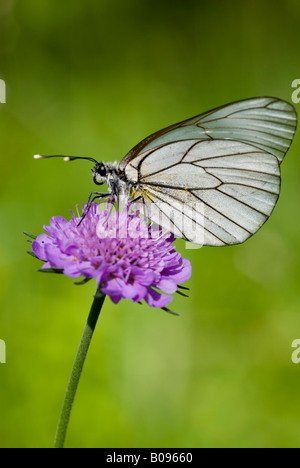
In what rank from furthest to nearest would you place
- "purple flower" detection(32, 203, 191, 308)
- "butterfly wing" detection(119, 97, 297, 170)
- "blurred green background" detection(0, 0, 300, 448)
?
"blurred green background" detection(0, 0, 300, 448) → "butterfly wing" detection(119, 97, 297, 170) → "purple flower" detection(32, 203, 191, 308)

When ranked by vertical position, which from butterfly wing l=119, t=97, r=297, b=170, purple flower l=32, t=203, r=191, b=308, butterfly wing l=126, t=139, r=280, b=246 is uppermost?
butterfly wing l=119, t=97, r=297, b=170

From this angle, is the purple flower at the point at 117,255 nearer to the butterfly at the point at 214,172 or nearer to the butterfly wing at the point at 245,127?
the butterfly at the point at 214,172

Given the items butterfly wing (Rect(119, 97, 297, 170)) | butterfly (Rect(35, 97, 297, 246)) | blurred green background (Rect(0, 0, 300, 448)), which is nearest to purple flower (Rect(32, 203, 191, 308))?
butterfly (Rect(35, 97, 297, 246))

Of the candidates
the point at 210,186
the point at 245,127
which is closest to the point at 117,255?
the point at 210,186

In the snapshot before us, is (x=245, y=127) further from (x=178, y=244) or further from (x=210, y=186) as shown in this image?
(x=178, y=244)

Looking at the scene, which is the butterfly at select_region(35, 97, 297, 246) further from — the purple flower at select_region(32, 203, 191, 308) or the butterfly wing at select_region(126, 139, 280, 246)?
the purple flower at select_region(32, 203, 191, 308)
